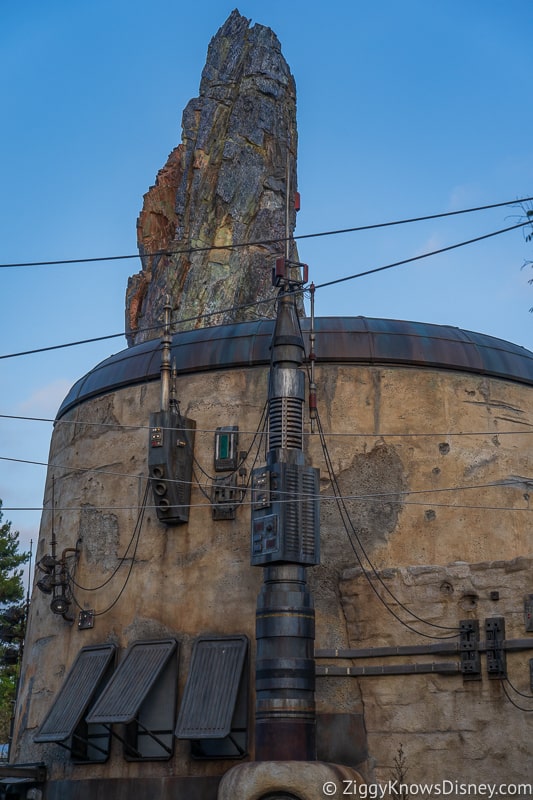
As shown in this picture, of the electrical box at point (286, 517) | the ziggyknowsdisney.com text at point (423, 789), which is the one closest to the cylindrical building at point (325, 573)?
the ziggyknowsdisney.com text at point (423, 789)

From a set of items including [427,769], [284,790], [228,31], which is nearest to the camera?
[284,790]

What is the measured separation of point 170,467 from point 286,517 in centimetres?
283

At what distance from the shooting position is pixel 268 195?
6762cm

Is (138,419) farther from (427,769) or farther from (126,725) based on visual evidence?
(427,769)

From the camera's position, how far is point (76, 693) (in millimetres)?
17875

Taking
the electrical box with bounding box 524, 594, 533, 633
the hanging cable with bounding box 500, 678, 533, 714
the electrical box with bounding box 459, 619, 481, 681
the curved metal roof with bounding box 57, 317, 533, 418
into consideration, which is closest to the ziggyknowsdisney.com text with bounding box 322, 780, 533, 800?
the hanging cable with bounding box 500, 678, 533, 714

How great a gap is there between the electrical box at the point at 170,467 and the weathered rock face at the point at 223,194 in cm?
4410

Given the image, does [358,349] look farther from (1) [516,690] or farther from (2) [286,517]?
(1) [516,690]

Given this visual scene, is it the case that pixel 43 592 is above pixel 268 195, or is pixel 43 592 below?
below

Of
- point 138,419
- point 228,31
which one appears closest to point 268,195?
point 228,31

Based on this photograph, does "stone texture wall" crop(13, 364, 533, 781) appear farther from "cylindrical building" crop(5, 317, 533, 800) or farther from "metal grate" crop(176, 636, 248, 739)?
→ "metal grate" crop(176, 636, 248, 739)

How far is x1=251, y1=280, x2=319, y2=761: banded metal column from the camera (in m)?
15.2

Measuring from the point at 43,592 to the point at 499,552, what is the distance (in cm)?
858

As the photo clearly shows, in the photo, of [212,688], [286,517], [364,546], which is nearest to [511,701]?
[364,546]
